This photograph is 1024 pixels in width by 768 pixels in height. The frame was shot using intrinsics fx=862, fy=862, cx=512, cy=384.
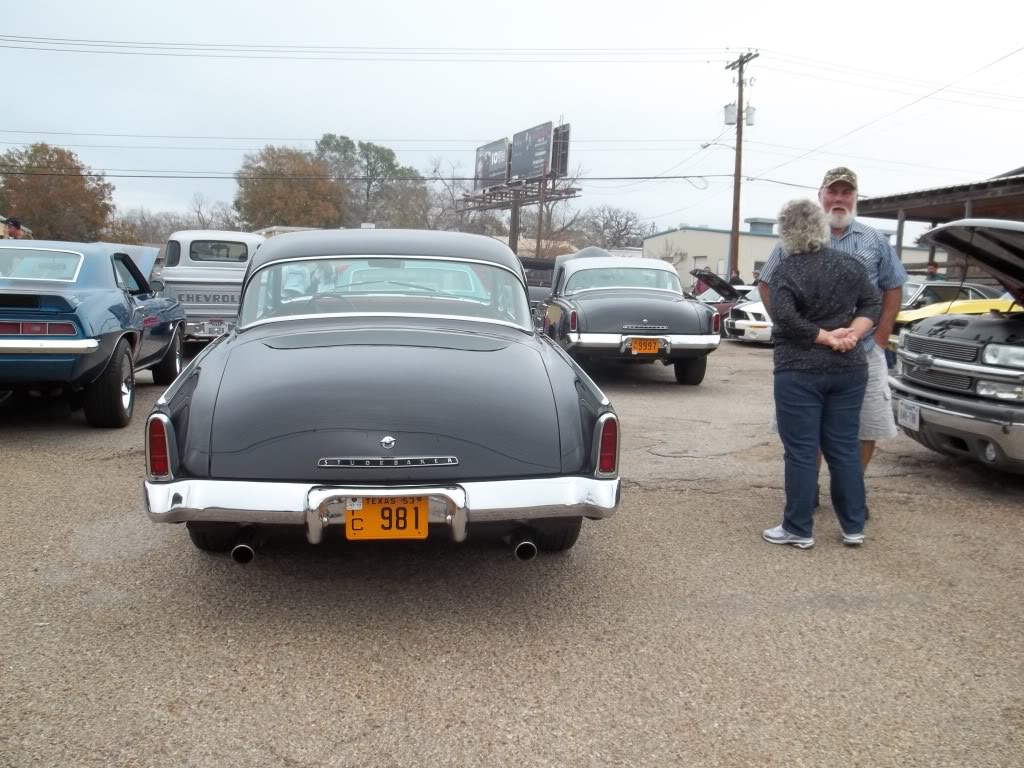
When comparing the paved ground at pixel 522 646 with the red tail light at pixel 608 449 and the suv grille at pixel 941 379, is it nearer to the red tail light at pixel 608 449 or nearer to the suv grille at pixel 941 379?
the red tail light at pixel 608 449

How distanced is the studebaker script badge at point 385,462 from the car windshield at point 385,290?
1.34 m

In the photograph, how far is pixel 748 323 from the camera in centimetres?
1753

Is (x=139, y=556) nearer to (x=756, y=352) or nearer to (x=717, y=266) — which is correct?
(x=756, y=352)

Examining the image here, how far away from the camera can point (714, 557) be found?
4.20 metres

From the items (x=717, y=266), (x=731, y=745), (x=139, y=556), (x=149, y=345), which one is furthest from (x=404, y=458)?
(x=717, y=266)

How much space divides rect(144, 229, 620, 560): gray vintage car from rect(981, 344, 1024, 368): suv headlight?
109 inches

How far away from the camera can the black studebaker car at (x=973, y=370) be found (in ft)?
16.1

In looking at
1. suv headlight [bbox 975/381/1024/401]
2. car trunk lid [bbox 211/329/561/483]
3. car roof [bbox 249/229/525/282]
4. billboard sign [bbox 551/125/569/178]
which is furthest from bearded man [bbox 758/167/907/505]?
billboard sign [bbox 551/125/569/178]

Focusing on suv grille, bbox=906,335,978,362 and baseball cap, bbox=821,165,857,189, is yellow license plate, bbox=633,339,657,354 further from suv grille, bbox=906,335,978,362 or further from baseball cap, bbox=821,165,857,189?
baseball cap, bbox=821,165,857,189

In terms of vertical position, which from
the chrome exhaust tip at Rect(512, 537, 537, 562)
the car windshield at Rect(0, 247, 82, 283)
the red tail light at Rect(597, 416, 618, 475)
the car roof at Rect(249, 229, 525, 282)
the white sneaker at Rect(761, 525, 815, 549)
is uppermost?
the car roof at Rect(249, 229, 525, 282)

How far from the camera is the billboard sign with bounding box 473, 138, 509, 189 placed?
53356mm

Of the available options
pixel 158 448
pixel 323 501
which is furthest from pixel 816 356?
pixel 158 448

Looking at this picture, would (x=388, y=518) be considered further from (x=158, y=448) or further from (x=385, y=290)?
(x=385, y=290)

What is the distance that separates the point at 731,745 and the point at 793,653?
74cm
